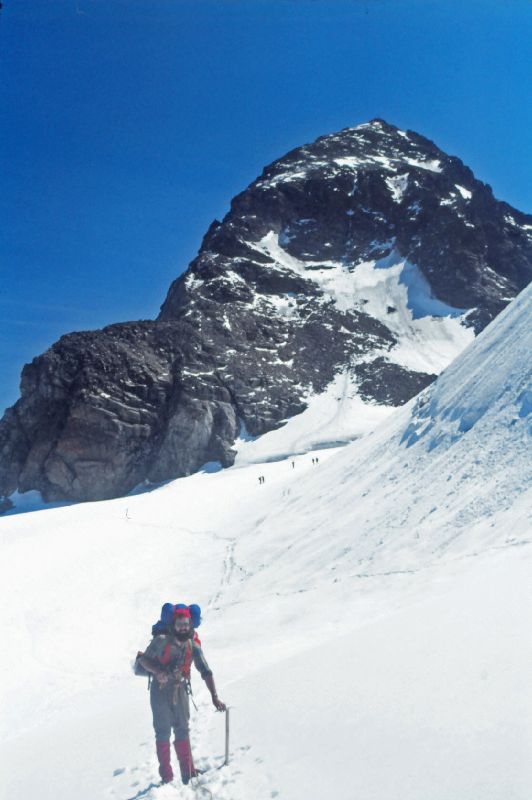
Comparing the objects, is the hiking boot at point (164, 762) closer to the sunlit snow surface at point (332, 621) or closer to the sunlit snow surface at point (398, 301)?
the sunlit snow surface at point (332, 621)

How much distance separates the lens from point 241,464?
59656mm

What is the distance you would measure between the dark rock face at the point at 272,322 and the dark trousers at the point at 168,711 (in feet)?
183

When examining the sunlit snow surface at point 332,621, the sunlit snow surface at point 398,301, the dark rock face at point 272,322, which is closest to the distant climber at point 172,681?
the sunlit snow surface at point 332,621

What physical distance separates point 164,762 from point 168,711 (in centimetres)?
44

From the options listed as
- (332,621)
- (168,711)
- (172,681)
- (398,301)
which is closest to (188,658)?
(172,681)

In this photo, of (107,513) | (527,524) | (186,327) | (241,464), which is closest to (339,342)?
(186,327)

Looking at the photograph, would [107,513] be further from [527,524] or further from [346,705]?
[346,705]

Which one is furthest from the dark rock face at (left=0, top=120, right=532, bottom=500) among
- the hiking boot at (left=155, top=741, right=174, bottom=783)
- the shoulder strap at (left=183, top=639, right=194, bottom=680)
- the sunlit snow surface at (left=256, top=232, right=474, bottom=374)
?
the hiking boot at (left=155, top=741, right=174, bottom=783)

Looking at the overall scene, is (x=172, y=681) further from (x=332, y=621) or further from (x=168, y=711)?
(x=332, y=621)

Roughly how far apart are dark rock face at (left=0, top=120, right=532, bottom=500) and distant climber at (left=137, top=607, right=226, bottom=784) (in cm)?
5568

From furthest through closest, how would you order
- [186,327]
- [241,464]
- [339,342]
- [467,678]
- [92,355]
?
[339,342] < [186,327] < [92,355] < [241,464] < [467,678]

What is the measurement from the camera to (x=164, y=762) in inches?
214

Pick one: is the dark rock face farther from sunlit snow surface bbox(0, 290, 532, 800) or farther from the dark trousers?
the dark trousers

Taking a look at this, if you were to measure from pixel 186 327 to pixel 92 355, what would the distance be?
14.2 metres
